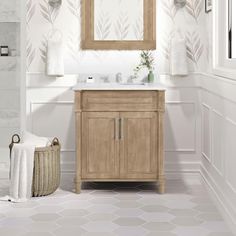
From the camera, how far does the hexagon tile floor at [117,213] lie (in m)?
3.72

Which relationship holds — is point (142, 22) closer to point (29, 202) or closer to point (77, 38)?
point (77, 38)

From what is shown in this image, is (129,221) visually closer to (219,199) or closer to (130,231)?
(130,231)

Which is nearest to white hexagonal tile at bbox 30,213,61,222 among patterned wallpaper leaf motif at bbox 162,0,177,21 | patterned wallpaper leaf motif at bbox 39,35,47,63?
patterned wallpaper leaf motif at bbox 39,35,47,63

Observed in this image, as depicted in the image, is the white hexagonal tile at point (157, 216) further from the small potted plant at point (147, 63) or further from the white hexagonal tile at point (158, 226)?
the small potted plant at point (147, 63)

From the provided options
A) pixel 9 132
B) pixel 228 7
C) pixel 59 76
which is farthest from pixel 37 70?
pixel 228 7

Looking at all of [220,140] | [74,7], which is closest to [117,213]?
[220,140]

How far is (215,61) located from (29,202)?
72.6 inches

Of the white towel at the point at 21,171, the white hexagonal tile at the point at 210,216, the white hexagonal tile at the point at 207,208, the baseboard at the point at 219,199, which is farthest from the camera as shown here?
the white towel at the point at 21,171

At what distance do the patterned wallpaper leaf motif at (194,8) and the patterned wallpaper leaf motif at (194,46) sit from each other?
6.1 inches

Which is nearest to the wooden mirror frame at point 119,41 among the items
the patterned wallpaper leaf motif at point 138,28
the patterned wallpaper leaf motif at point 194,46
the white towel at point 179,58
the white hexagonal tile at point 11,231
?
the patterned wallpaper leaf motif at point 138,28

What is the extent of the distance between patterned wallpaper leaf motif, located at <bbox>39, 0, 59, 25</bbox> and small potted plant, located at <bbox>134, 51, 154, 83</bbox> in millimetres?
847

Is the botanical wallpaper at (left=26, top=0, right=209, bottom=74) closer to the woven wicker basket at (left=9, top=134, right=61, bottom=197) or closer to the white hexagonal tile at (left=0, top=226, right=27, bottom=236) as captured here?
the woven wicker basket at (left=9, top=134, right=61, bottom=197)

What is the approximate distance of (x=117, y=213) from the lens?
4.16 m

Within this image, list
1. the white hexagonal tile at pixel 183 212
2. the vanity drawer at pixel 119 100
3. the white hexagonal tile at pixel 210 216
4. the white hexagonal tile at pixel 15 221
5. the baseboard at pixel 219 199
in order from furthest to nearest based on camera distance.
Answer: the vanity drawer at pixel 119 100 → the white hexagonal tile at pixel 183 212 → the white hexagonal tile at pixel 210 216 → the white hexagonal tile at pixel 15 221 → the baseboard at pixel 219 199
